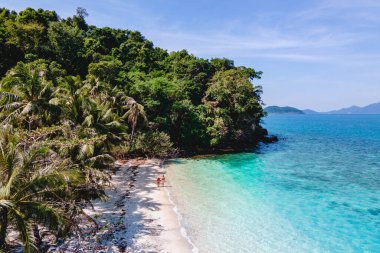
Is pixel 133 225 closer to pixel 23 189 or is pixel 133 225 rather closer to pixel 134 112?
pixel 23 189

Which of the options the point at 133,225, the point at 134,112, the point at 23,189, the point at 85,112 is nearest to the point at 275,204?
the point at 133,225

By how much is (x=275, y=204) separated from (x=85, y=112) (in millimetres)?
16034

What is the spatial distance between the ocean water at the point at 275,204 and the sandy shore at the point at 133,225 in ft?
3.58

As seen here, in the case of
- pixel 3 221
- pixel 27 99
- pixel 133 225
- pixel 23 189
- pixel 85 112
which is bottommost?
pixel 133 225

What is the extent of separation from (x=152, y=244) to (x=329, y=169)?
28.5 meters

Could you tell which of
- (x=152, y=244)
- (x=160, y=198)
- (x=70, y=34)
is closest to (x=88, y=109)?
(x=160, y=198)

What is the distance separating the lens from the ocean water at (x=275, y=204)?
1593cm

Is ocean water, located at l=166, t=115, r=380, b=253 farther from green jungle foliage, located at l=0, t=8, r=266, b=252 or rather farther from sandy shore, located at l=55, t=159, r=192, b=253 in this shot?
green jungle foliage, located at l=0, t=8, r=266, b=252

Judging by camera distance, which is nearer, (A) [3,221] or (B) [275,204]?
(A) [3,221]

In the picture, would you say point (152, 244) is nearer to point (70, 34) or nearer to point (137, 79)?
point (137, 79)

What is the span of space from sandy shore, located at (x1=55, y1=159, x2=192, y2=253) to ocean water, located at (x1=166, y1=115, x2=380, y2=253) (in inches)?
42.9

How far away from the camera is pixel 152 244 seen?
1459 cm

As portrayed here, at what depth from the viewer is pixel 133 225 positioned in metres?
16.7

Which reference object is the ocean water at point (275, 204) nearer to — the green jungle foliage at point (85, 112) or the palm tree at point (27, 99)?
the green jungle foliage at point (85, 112)
